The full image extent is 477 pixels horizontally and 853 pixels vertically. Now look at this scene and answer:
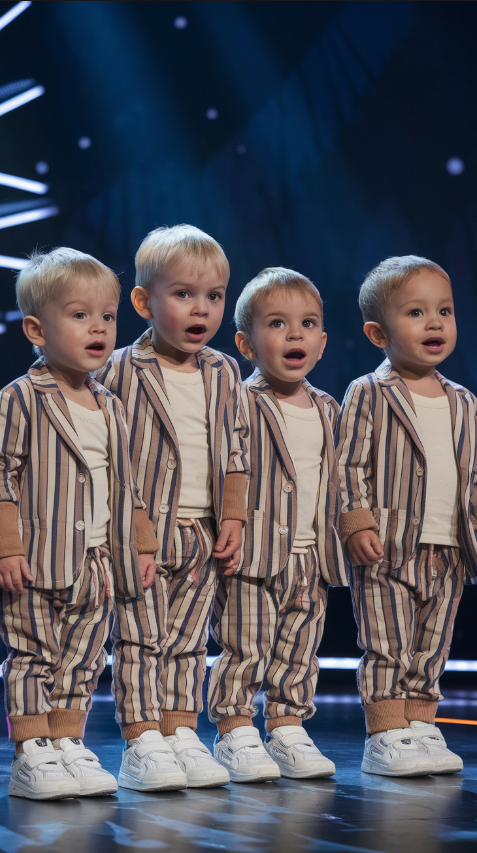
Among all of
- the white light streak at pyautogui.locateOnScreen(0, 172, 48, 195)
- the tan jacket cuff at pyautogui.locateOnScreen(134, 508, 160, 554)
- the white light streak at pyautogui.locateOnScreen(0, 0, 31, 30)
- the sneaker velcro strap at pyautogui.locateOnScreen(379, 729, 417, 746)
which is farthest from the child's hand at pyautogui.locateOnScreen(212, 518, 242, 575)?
the white light streak at pyautogui.locateOnScreen(0, 0, 31, 30)

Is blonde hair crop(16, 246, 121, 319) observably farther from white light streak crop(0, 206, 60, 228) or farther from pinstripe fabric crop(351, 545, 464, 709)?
white light streak crop(0, 206, 60, 228)

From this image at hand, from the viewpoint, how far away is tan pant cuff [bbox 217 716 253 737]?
1.91 m

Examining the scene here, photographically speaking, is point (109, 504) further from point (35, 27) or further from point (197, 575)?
point (35, 27)

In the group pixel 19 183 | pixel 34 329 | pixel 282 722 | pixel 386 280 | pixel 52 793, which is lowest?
pixel 52 793

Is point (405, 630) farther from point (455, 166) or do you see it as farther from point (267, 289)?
point (455, 166)

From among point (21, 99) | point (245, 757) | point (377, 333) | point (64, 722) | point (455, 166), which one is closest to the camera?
point (64, 722)

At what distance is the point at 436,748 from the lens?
1.93m

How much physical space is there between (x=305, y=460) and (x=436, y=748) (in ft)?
2.07

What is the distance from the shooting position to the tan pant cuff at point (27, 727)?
1.65 metres

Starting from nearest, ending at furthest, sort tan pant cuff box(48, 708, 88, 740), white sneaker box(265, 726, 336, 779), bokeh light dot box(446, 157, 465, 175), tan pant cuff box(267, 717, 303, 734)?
tan pant cuff box(48, 708, 88, 740) → white sneaker box(265, 726, 336, 779) → tan pant cuff box(267, 717, 303, 734) → bokeh light dot box(446, 157, 465, 175)

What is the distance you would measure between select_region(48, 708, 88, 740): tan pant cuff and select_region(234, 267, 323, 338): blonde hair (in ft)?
2.80

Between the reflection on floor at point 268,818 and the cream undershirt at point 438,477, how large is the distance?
1.57 ft

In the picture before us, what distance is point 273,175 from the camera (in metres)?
3.62

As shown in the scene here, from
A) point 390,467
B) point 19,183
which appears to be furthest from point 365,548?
point 19,183
